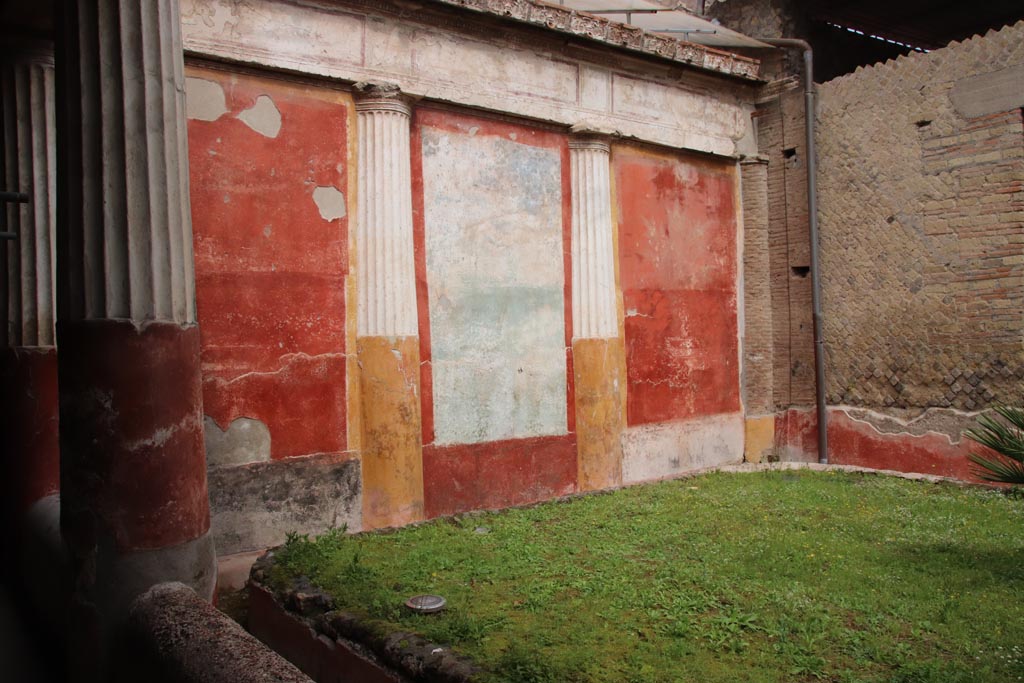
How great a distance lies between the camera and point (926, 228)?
734 centimetres

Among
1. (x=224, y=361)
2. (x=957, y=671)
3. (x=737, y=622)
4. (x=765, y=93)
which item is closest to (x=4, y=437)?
(x=224, y=361)

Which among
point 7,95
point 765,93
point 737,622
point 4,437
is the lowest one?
point 737,622

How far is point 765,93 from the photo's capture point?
8.40 m

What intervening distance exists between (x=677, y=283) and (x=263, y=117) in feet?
14.3

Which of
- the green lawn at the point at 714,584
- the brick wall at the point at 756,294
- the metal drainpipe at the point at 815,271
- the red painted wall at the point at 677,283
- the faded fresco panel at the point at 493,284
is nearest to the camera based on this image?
the green lawn at the point at 714,584

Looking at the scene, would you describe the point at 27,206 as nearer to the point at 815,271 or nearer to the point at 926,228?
the point at 815,271

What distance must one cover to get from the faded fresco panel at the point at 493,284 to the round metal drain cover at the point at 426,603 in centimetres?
256

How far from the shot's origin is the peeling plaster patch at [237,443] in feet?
16.4

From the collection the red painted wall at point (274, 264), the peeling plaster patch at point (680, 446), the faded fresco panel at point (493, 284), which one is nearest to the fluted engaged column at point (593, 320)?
the faded fresco panel at point (493, 284)

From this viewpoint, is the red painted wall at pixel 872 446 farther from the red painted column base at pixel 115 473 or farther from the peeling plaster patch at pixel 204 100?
the red painted column base at pixel 115 473

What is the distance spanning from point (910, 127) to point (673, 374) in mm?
3329

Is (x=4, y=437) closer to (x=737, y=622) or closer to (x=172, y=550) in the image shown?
(x=172, y=550)

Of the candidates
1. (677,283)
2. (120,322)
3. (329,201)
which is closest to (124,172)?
(120,322)

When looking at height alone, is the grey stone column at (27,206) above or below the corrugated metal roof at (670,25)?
below
